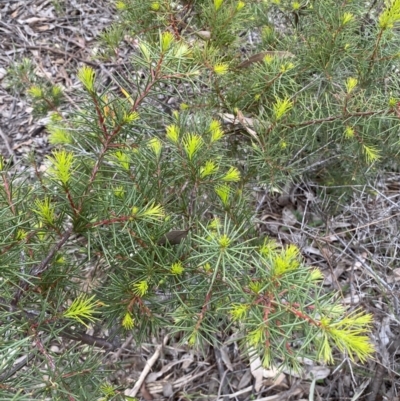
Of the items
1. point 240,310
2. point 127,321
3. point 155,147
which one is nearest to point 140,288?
point 127,321

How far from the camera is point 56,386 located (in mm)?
924

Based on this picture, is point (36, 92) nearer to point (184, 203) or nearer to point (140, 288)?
point (184, 203)

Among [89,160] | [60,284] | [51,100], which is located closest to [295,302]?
[60,284]

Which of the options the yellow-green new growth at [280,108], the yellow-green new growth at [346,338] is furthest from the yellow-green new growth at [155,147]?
the yellow-green new growth at [346,338]

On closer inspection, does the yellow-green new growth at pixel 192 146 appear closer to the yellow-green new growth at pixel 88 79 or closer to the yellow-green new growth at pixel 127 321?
the yellow-green new growth at pixel 88 79

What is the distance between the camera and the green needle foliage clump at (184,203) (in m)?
0.93

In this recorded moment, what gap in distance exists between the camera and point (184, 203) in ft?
4.34

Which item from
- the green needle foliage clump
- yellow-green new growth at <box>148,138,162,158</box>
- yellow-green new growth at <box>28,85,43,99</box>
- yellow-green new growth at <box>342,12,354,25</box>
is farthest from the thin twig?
yellow-green new growth at <box>342,12,354,25</box>

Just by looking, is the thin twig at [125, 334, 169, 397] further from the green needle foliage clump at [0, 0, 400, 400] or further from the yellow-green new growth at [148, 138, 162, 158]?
the yellow-green new growth at [148, 138, 162, 158]

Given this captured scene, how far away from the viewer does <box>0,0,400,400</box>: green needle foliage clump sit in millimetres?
930

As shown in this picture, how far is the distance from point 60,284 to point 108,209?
10.7 inches

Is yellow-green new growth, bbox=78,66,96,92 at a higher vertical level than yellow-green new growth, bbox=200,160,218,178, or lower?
higher

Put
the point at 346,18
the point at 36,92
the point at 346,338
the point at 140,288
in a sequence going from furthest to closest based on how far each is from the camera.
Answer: the point at 36,92 < the point at 346,18 < the point at 140,288 < the point at 346,338

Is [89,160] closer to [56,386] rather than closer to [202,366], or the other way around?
[56,386]
